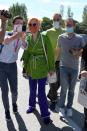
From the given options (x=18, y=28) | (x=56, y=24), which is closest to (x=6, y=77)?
(x=18, y=28)

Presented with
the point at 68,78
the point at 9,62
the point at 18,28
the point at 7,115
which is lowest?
the point at 7,115

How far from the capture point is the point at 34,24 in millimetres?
7934

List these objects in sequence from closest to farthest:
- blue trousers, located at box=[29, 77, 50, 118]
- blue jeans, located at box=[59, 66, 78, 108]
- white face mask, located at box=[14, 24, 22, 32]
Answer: white face mask, located at box=[14, 24, 22, 32] → blue trousers, located at box=[29, 77, 50, 118] → blue jeans, located at box=[59, 66, 78, 108]

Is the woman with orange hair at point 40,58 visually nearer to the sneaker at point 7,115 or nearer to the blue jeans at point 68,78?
the blue jeans at point 68,78

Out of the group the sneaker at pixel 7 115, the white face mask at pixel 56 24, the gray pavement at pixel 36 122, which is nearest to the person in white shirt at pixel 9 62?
the sneaker at pixel 7 115

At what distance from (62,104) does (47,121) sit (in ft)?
2.22

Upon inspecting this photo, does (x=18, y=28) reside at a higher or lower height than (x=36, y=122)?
higher

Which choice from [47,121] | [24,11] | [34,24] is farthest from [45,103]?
[24,11]

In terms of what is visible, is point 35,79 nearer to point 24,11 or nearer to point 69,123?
point 69,123

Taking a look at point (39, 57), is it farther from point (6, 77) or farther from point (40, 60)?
point (6, 77)

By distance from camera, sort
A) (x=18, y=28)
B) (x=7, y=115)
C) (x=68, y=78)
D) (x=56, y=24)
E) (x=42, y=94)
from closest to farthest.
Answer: (x=18, y=28), (x=42, y=94), (x=7, y=115), (x=68, y=78), (x=56, y=24)

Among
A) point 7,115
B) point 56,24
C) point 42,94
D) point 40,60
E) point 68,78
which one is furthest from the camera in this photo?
point 56,24

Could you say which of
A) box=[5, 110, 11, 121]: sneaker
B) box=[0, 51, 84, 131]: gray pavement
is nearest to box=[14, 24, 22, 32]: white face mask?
box=[5, 110, 11, 121]: sneaker

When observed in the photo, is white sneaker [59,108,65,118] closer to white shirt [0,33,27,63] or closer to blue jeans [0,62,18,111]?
blue jeans [0,62,18,111]
